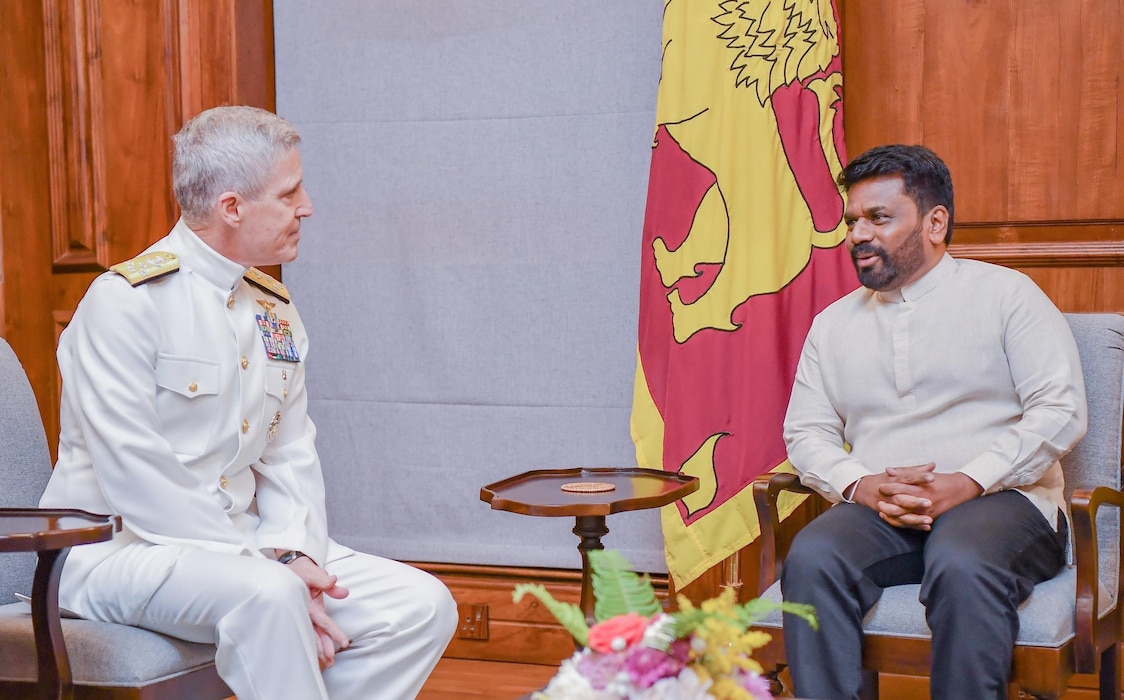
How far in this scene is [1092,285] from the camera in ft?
9.26

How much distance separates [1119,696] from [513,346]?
6.16 ft

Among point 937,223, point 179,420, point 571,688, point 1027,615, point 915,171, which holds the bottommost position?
point 1027,615

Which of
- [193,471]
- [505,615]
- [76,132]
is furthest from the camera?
[76,132]

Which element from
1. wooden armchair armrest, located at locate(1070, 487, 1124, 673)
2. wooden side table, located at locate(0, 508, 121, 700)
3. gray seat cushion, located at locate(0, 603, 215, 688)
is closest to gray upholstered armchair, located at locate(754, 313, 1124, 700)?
wooden armchair armrest, located at locate(1070, 487, 1124, 673)

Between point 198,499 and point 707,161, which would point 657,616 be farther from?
point 707,161

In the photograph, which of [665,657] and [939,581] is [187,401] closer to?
[665,657]

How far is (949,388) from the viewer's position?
2455 mm

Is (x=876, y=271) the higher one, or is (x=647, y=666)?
(x=876, y=271)

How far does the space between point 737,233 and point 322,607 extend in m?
1.44

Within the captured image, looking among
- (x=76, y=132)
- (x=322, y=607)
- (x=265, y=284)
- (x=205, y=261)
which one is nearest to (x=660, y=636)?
(x=322, y=607)

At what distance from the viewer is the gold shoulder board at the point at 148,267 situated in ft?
6.59

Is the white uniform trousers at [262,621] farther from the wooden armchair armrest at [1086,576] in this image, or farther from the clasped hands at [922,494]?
the wooden armchair armrest at [1086,576]

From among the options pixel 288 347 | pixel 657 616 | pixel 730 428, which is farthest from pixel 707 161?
pixel 657 616

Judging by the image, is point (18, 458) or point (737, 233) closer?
point (18, 458)
